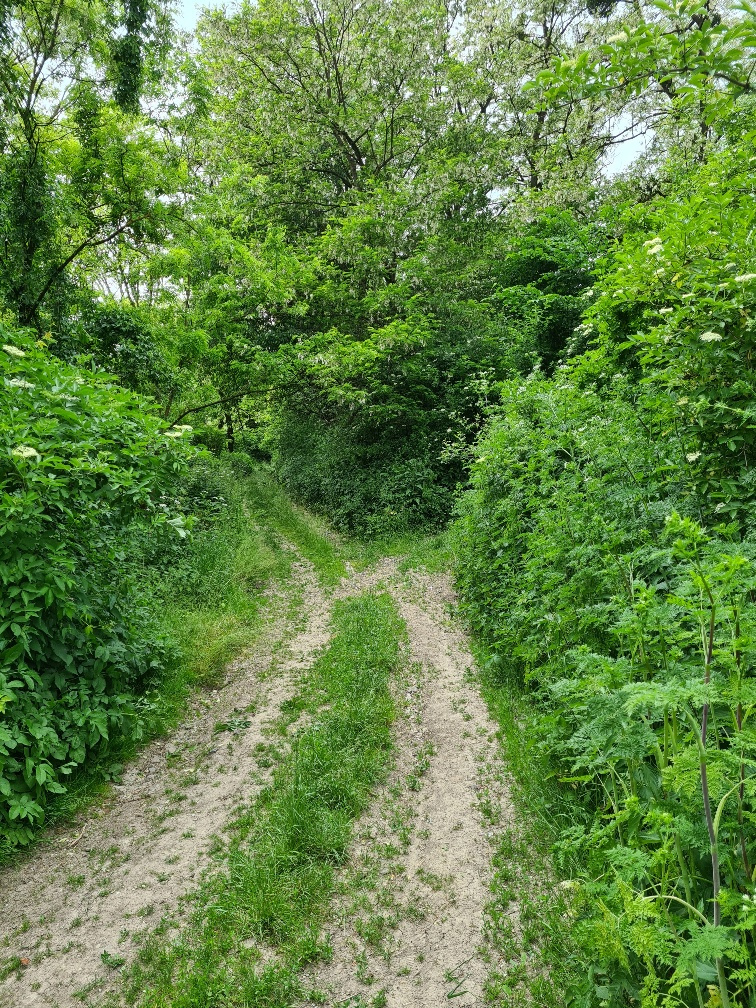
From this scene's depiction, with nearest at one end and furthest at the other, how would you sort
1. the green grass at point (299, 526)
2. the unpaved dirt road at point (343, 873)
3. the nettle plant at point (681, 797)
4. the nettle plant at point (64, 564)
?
the nettle plant at point (681, 797) → the unpaved dirt road at point (343, 873) → the nettle plant at point (64, 564) → the green grass at point (299, 526)

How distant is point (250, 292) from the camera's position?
1306 cm

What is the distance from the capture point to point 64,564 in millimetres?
4652

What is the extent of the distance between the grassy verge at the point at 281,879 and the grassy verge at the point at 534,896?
41.1 inches

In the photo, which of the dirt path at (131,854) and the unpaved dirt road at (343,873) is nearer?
the unpaved dirt road at (343,873)

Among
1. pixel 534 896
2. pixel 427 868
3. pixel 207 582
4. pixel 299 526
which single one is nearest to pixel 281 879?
pixel 427 868

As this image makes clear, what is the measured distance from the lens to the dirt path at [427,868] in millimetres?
3084

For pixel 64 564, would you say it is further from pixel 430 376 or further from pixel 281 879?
pixel 430 376

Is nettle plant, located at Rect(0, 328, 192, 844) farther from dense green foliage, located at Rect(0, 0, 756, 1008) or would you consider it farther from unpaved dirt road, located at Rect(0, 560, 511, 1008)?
unpaved dirt road, located at Rect(0, 560, 511, 1008)

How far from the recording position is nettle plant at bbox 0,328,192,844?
4.30 meters

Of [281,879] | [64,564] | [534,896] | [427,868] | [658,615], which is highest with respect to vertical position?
[64,564]

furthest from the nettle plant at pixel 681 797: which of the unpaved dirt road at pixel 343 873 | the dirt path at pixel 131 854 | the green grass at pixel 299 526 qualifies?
the green grass at pixel 299 526

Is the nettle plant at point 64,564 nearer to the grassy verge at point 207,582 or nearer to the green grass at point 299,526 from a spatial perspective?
the grassy verge at point 207,582

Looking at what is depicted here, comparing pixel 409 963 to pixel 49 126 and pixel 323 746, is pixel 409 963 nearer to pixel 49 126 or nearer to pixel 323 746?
pixel 323 746

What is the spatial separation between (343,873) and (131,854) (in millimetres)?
1690
